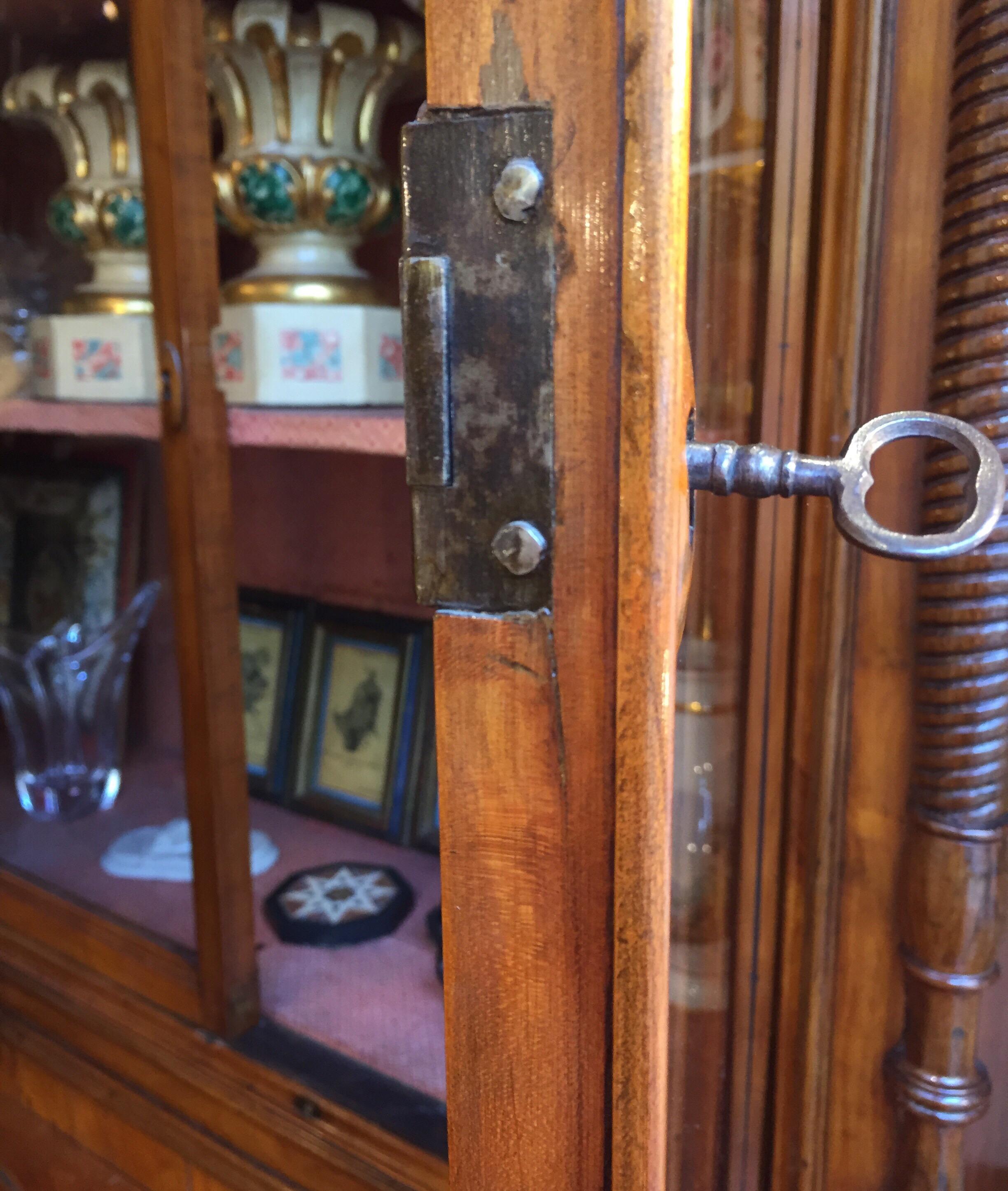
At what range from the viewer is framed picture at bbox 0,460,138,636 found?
3.44 feet

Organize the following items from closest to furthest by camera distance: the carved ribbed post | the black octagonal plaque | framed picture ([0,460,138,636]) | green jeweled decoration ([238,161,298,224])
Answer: the carved ribbed post → green jeweled decoration ([238,161,298,224]) → the black octagonal plaque → framed picture ([0,460,138,636])

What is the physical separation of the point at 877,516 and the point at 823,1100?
1.00ft

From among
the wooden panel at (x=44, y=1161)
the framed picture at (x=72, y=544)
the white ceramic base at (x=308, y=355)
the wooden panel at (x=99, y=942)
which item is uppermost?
the white ceramic base at (x=308, y=355)

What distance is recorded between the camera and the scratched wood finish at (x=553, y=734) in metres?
0.21

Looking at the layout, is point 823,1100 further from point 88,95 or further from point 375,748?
point 88,95

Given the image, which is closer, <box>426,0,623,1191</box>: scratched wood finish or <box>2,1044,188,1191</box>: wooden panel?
<box>426,0,623,1191</box>: scratched wood finish

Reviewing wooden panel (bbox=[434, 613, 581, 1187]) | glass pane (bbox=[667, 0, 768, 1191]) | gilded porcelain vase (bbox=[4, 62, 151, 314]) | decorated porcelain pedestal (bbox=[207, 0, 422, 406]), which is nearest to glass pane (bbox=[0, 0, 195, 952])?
gilded porcelain vase (bbox=[4, 62, 151, 314])

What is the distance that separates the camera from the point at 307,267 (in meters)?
0.69

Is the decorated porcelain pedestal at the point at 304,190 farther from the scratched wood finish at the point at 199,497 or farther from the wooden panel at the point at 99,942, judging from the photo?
the wooden panel at the point at 99,942

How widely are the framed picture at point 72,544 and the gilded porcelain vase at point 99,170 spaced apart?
30 centimetres

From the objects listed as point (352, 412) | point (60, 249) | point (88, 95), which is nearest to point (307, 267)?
point (352, 412)

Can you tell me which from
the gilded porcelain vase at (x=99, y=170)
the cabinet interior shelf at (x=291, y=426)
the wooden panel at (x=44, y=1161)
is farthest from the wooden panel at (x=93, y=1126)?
the gilded porcelain vase at (x=99, y=170)

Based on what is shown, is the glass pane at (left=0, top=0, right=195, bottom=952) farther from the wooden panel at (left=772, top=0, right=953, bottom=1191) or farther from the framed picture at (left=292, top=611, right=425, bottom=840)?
the wooden panel at (left=772, top=0, right=953, bottom=1191)

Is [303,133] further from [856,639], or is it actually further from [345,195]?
[856,639]
